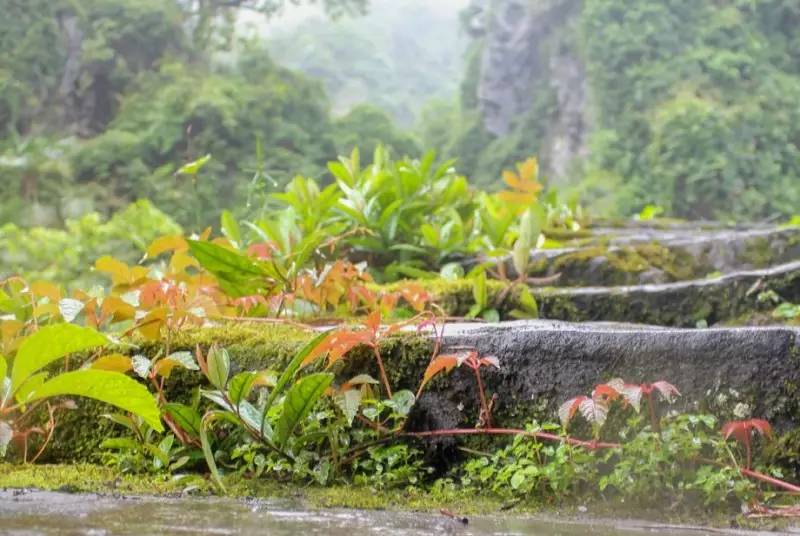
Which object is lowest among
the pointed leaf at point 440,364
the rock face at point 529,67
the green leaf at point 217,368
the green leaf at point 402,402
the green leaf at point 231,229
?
the green leaf at point 402,402

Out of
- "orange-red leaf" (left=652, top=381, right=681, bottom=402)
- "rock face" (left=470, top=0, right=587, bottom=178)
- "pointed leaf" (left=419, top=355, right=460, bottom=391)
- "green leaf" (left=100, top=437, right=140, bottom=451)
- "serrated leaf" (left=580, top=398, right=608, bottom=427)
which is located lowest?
"green leaf" (left=100, top=437, right=140, bottom=451)

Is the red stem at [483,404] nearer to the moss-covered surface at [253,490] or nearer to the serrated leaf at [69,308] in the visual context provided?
the moss-covered surface at [253,490]

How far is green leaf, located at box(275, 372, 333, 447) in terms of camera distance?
42.8 inches

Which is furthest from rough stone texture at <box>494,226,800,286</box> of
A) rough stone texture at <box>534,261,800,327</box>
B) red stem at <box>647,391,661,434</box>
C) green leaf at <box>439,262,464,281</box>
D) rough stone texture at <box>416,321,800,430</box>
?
red stem at <box>647,391,661,434</box>

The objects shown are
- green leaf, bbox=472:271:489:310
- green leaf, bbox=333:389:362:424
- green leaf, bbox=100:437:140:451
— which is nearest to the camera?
green leaf, bbox=333:389:362:424

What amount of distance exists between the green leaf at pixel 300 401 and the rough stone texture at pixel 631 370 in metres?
0.19

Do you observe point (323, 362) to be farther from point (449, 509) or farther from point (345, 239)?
point (345, 239)

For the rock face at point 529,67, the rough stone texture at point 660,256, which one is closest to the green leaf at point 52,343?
the rough stone texture at point 660,256

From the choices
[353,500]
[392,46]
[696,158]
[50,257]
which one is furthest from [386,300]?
[392,46]

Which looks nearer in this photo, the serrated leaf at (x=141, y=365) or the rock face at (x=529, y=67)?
the serrated leaf at (x=141, y=365)

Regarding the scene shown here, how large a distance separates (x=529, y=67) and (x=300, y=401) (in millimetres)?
21313

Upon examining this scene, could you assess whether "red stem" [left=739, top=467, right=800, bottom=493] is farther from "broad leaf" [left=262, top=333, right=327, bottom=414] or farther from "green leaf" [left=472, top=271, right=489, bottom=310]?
"green leaf" [left=472, top=271, right=489, bottom=310]

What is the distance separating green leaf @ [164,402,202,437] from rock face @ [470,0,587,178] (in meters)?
19.6

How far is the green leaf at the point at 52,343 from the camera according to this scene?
1058mm
